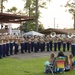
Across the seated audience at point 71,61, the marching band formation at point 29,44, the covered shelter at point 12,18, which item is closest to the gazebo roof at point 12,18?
the covered shelter at point 12,18

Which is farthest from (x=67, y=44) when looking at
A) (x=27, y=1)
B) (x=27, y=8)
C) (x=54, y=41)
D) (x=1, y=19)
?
(x=27, y=8)

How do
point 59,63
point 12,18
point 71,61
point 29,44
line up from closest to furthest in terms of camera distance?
point 59,63, point 71,61, point 29,44, point 12,18

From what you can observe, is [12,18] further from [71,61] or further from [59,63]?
[59,63]

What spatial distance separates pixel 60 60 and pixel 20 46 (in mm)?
10959

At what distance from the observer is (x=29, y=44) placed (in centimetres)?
2320

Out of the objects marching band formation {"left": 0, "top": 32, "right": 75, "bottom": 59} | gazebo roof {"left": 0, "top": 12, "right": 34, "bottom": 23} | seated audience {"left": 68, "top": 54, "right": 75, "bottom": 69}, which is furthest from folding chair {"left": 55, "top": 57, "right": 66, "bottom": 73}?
gazebo roof {"left": 0, "top": 12, "right": 34, "bottom": 23}

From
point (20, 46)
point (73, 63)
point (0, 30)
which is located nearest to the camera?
point (73, 63)

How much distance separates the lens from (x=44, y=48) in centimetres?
2520

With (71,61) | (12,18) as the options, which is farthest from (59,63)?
(12,18)

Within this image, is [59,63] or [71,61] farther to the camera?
[71,61]

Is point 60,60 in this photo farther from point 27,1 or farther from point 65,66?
point 27,1

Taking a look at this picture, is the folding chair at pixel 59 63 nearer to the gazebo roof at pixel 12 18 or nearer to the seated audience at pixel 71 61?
the seated audience at pixel 71 61

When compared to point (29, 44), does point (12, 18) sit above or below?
above

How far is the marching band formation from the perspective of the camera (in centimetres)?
2002
